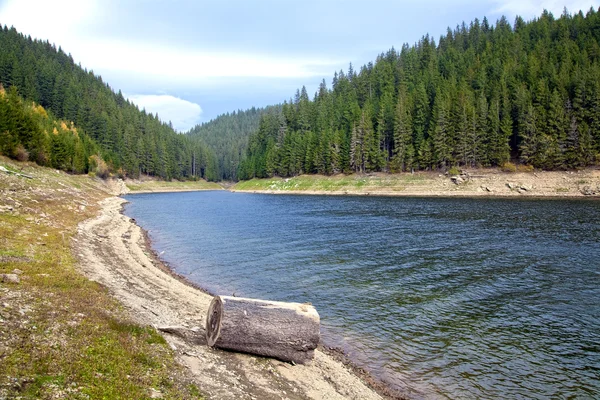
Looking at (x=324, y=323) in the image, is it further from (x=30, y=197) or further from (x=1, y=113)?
(x=1, y=113)

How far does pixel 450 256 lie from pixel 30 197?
37774 millimetres

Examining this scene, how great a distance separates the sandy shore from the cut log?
15.2 inches

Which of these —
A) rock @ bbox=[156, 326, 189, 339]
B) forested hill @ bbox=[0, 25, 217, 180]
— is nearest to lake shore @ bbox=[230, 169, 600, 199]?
forested hill @ bbox=[0, 25, 217, 180]

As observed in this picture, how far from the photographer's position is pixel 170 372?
8.21 metres

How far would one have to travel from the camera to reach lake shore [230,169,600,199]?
6844cm

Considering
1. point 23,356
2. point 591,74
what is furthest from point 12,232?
point 591,74

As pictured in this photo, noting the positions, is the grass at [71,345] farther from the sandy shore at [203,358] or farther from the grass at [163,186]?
the grass at [163,186]

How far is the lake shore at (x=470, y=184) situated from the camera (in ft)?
225

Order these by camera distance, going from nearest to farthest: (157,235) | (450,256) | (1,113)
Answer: (450,256) → (157,235) → (1,113)

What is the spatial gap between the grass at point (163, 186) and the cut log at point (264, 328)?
412 feet

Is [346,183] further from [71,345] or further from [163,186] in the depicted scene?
[71,345]

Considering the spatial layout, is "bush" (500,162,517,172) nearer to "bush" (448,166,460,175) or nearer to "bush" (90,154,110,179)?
"bush" (448,166,460,175)

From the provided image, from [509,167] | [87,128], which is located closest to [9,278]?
[509,167]

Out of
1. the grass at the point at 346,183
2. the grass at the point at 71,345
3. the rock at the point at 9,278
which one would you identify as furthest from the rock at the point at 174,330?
the grass at the point at 346,183
